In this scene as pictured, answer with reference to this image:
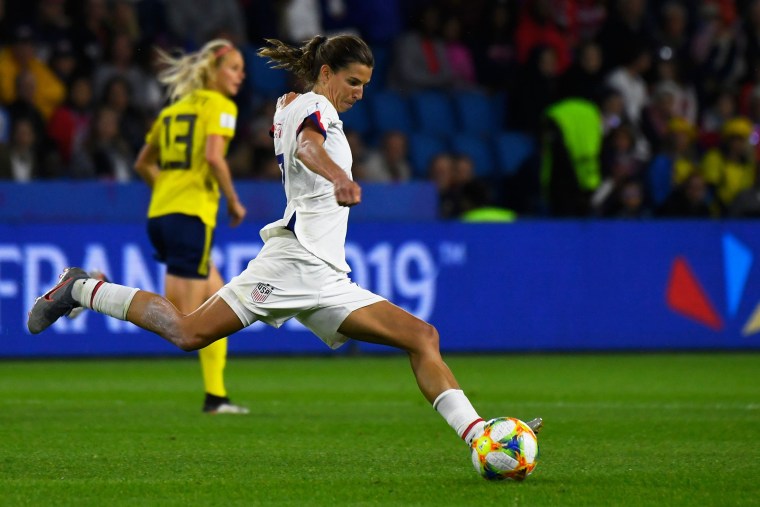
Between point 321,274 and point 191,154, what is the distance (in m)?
3.48

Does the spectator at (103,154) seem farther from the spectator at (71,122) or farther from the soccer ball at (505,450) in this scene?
the soccer ball at (505,450)

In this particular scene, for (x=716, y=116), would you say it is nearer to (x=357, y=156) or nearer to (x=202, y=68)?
(x=357, y=156)

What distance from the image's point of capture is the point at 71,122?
51.8ft

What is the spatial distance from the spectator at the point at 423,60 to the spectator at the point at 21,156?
16.5 feet

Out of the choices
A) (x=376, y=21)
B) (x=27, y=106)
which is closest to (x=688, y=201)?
(x=376, y=21)

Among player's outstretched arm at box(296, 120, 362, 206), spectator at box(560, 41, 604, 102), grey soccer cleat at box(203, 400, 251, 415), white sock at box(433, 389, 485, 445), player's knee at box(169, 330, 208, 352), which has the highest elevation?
spectator at box(560, 41, 604, 102)

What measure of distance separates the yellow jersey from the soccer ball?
395 cm

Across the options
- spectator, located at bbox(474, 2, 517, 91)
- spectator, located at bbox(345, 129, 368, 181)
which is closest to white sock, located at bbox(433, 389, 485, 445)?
spectator, located at bbox(345, 129, 368, 181)

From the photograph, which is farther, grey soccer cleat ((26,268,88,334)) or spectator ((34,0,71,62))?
spectator ((34,0,71,62))

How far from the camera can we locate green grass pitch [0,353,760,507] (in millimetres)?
6020

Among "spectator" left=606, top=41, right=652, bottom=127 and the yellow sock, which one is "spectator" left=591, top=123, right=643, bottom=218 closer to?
"spectator" left=606, top=41, right=652, bottom=127

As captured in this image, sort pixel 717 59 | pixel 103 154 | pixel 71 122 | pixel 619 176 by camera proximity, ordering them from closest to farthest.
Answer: pixel 103 154 → pixel 71 122 → pixel 619 176 → pixel 717 59

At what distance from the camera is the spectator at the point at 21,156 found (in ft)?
48.5

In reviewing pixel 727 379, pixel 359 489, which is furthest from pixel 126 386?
pixel 359 489
